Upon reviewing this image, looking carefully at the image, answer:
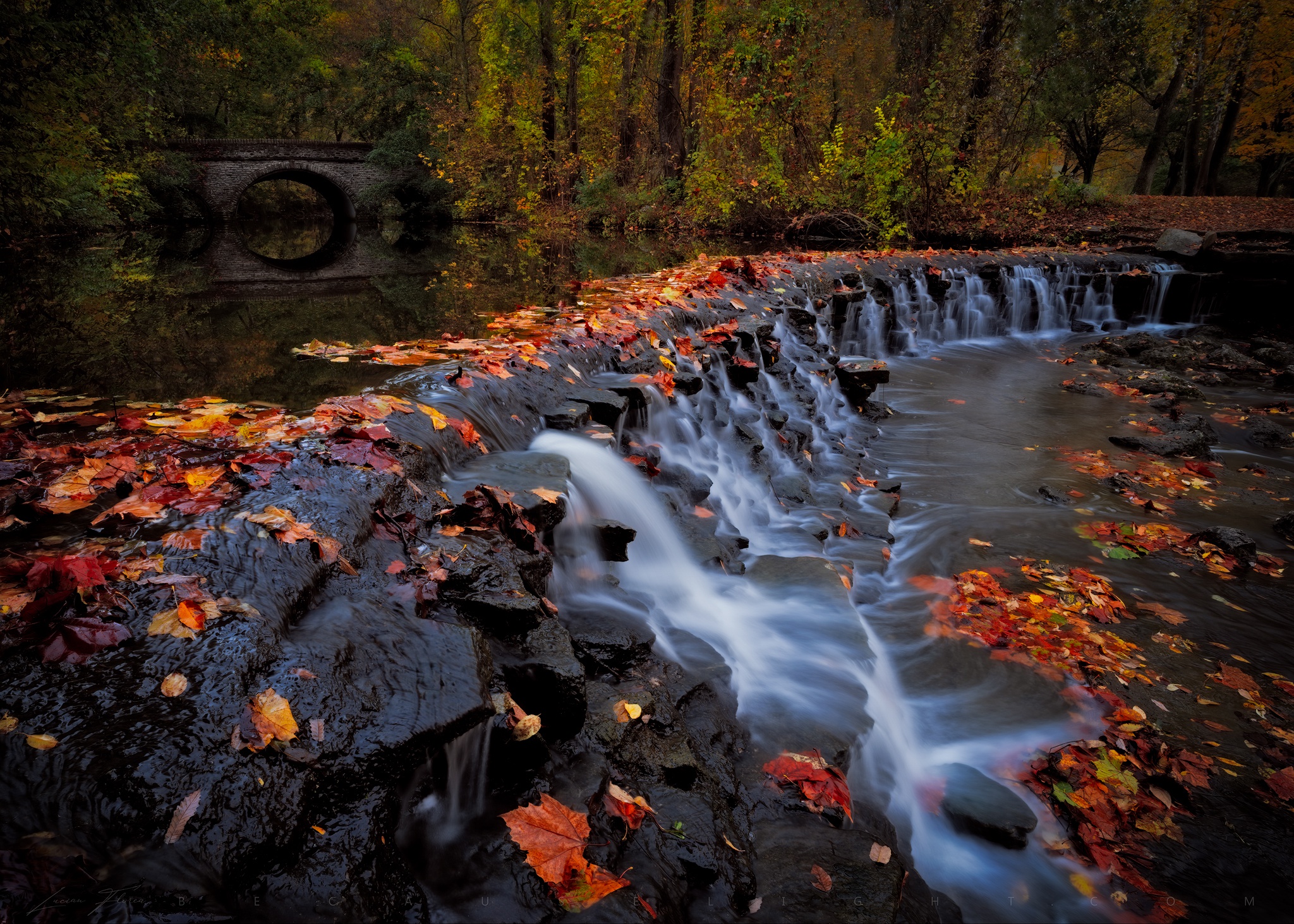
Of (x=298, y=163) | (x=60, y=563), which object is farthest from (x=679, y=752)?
(x=298, y=163)

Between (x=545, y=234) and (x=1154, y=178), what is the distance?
105 feet

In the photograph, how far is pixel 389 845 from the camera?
1717mm

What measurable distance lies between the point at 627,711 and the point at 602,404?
2515 mm

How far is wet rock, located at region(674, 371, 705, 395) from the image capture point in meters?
5.79

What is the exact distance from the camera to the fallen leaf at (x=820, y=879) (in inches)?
86.6

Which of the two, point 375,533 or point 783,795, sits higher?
point 375,533

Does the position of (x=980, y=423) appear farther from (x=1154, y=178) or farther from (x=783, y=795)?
(x=1154, y=178)

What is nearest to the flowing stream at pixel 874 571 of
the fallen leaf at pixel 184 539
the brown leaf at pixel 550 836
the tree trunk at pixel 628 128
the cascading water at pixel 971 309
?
the brown leaf at pixel 550 836

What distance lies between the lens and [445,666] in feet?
6.69

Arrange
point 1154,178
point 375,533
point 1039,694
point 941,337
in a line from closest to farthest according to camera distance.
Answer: point 375,533, point 1039,694, point 941,337, point 1154,178

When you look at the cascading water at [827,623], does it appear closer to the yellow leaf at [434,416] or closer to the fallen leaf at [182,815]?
the yellow leaf at [434,416]

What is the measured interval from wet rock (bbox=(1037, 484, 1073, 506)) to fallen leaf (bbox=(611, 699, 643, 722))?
16.2 feet

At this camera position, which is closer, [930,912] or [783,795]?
[930,912]

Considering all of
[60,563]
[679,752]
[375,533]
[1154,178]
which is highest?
[1154,178]
